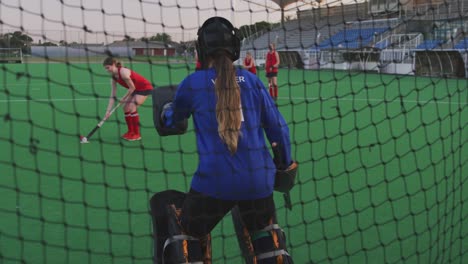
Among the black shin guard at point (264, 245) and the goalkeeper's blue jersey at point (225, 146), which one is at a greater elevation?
the goalkeeper's blue jersey at point (225, 146)

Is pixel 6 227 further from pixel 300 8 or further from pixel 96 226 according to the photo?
pixel 300 8

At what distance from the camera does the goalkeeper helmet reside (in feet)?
8.38

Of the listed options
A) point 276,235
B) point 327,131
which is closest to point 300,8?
point 276,235

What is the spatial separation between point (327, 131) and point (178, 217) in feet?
22.4

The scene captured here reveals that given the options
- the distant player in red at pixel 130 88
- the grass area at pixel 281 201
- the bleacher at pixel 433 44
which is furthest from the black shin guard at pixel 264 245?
the distant player in red at pixel 130 88

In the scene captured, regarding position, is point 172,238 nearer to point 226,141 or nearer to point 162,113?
point 226,141

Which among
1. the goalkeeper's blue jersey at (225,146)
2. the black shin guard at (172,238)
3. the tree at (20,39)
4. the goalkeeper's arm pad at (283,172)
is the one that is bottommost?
the black shin guard at (172,238)

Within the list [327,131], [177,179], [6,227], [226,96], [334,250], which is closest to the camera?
[226,96]

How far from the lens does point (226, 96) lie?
2477mm

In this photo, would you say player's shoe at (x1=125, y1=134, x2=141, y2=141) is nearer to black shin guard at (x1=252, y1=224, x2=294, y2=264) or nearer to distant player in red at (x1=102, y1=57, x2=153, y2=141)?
distant player in red at (x1=102, y1=57, x2=153, y2=141)

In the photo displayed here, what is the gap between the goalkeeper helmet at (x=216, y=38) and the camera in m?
2.55

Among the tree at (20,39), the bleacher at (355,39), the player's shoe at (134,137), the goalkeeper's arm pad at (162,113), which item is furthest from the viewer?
the player's shoe at (134,137)

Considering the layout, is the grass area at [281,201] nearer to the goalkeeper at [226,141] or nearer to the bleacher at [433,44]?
the bleacher at [433,44]

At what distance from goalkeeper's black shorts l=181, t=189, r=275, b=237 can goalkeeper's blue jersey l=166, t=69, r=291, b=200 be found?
0.04 meters
